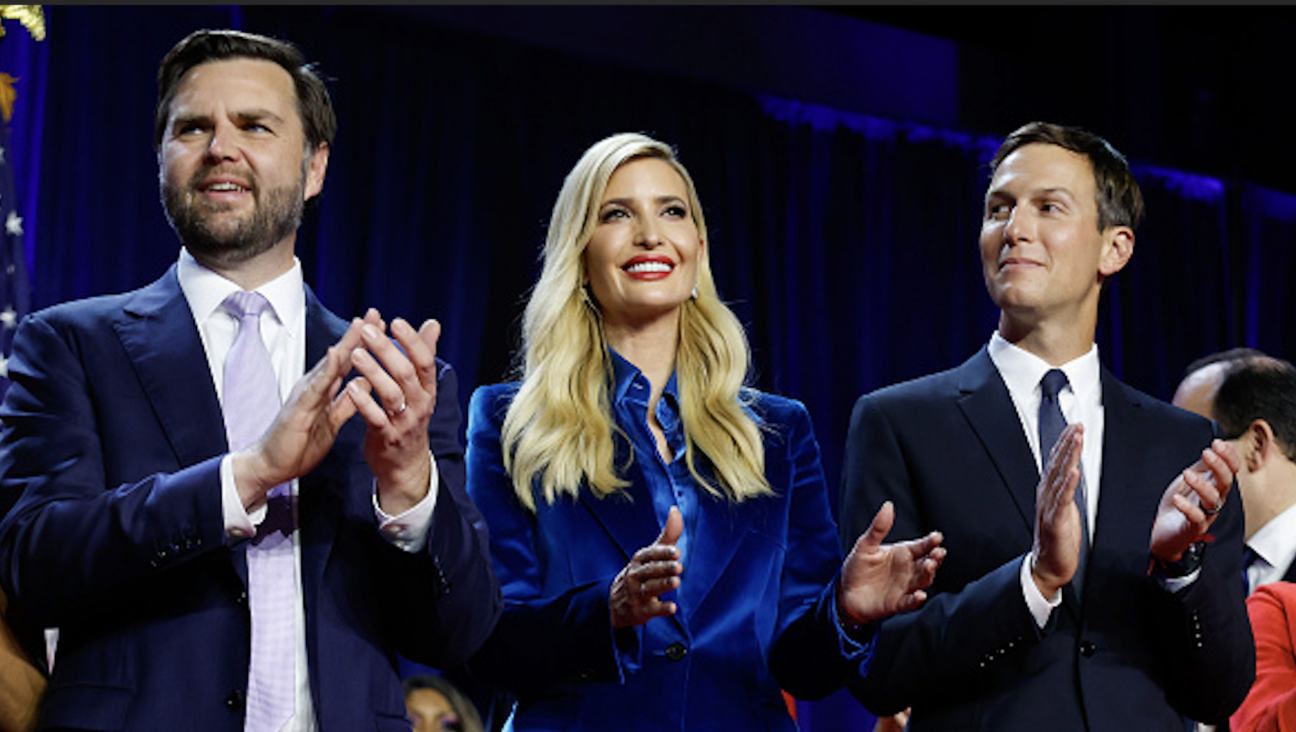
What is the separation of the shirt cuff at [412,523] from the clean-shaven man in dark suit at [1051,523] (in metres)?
0.85

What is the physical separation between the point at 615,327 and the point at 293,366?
749 millimetres

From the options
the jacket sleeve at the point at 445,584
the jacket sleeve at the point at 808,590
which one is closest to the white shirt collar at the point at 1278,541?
the jacket sleeve at the point at 808,590

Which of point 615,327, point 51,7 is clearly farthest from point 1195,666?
point 51,7

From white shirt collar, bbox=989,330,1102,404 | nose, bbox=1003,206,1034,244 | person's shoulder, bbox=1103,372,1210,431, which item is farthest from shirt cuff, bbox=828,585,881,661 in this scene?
nose, bbox=1003,206,1034,244

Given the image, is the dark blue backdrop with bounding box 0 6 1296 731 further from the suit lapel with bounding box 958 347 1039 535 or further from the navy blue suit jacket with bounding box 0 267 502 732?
the navy blue suit jacket with bounding box 0 267 502 732

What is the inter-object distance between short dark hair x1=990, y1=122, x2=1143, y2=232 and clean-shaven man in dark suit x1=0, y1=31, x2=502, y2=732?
134 cm

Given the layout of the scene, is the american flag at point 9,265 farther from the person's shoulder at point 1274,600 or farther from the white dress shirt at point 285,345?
the person's shoulder at point 1274,600

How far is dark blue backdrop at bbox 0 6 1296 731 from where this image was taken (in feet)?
17.0

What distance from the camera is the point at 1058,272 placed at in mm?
2887

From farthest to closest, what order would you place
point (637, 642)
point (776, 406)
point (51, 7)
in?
point (51, 7)
point (776, 406)
point (637, 642)

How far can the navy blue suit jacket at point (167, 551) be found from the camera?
1918mm

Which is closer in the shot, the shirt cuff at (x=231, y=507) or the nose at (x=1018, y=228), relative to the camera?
the shirt cuff at (x=231, y=507)

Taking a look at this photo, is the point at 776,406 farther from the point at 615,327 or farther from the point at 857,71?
the point at 857,71

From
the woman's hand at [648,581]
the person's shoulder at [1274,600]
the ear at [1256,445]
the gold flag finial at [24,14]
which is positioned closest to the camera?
the woman's hand at [648,581]
